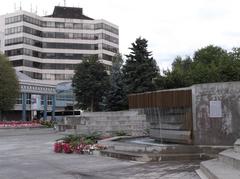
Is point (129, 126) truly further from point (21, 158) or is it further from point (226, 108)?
point (226, 108)

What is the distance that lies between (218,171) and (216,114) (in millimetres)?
5848

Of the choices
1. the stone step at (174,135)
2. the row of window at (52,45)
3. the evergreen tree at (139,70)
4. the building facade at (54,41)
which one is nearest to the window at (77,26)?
the building facade at (54,41)

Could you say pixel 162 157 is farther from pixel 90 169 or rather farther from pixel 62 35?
pixel 62 35

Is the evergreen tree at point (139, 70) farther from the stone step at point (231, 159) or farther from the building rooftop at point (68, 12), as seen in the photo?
the building rooftop at point (68, 12)

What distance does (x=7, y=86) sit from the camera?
58.2 metres

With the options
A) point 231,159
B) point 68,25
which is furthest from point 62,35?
point 231,159

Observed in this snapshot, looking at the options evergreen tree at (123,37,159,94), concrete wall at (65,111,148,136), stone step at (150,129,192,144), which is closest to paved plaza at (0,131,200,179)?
stone step at (150,129,192,144)

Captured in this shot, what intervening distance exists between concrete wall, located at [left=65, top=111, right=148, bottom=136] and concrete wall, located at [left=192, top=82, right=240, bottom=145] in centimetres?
1031

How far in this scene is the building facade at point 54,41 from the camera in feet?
328

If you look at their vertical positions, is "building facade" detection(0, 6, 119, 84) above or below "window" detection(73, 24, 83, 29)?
below

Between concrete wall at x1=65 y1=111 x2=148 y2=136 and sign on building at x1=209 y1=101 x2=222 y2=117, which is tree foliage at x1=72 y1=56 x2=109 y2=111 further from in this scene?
sign on building at x1=209 y1=101 x2=222 y2=117

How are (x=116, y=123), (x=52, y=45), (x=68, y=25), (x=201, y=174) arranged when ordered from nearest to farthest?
(x=201, y=174), (x=116, y=123), (x=52, y=45), (x=68, y=25)

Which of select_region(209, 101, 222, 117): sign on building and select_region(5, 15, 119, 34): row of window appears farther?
select_region(5, 15, 119, 34): row of window

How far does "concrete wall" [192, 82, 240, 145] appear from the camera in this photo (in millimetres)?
16656
